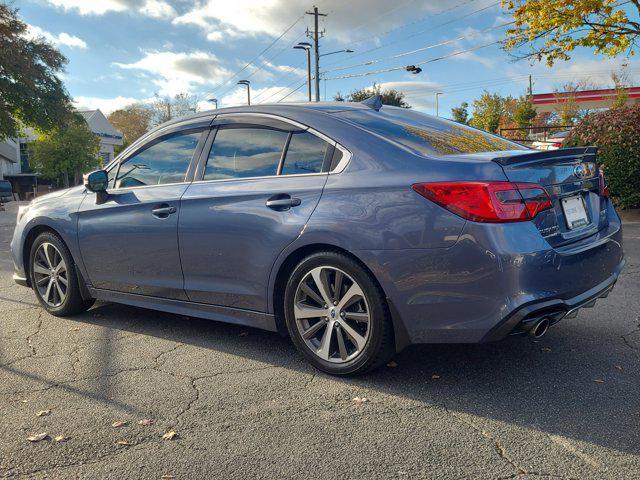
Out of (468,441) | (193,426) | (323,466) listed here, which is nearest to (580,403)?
(468,441)

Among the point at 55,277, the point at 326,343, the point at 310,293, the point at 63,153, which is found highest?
the point at 63,153

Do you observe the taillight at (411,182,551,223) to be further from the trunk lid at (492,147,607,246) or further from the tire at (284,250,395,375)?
the tire at (284,250,395,375)

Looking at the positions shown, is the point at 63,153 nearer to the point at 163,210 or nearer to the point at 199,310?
the point at 163,210

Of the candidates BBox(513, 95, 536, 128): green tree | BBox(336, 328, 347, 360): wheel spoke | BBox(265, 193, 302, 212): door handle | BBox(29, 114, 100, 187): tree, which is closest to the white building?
BBox(29, 114, 100, 187): tree

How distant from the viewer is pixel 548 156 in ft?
10.8

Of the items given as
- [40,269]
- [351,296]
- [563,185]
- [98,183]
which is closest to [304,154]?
[351,296]

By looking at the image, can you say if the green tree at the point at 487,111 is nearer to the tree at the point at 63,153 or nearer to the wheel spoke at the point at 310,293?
the tree at the point at 63,153

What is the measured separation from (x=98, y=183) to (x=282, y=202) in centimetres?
181

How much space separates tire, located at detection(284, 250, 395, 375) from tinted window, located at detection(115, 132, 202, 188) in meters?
1.35

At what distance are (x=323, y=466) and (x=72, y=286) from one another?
3219mm

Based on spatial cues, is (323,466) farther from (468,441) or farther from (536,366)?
(536,366)

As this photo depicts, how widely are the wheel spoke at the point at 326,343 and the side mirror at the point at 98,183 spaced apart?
222cm

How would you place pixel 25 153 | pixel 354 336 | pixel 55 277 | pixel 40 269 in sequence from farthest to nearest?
pixel 25 153
pixel 40 269
pixel 55 277
pixel 354 336

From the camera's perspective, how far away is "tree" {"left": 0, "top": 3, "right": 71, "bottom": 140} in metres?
31.9
